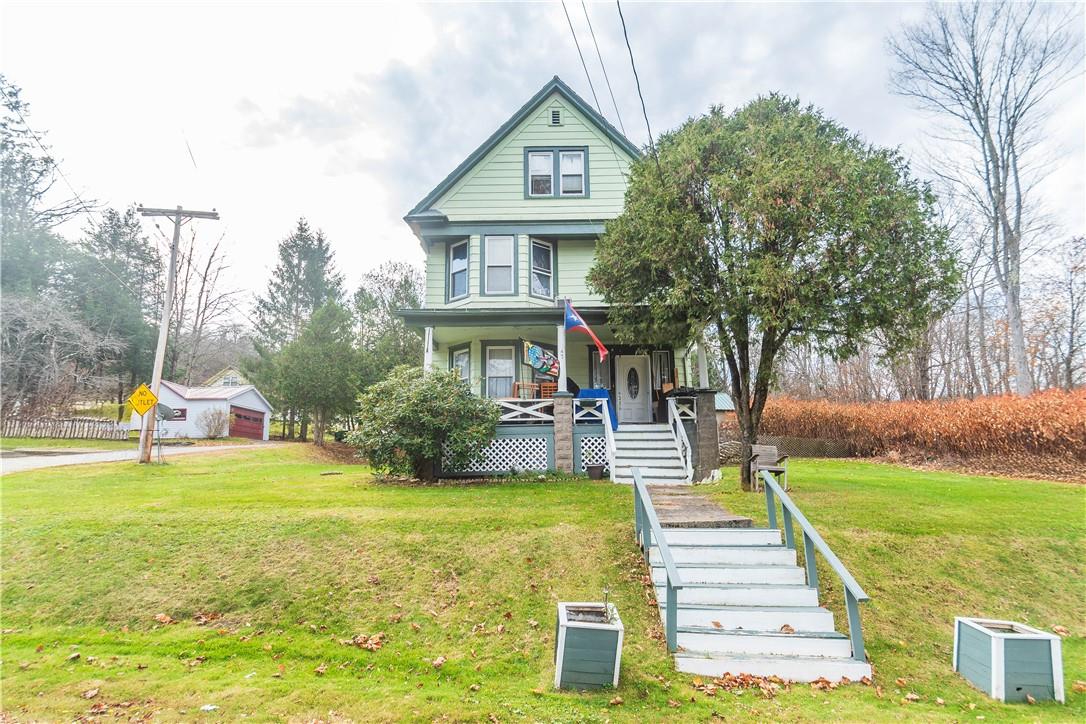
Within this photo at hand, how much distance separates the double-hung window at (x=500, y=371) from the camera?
15.4 m

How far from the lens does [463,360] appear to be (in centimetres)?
1611

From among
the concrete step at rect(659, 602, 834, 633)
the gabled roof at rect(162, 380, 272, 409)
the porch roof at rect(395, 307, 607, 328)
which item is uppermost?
the porch roof at rect(395, 307, 607, 328)

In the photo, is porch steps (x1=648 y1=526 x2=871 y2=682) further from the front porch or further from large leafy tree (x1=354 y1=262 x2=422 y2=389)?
large leafy tree (x1=354 y1=262 x2=422 y2=389)

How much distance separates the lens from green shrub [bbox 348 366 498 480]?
11602mm

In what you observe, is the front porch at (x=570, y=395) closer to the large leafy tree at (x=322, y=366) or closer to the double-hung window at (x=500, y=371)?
the double-hung window at (x=500, y=371)

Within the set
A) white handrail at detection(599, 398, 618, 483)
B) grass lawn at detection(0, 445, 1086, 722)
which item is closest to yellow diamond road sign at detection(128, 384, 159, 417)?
grass lawn at detection(0, 445, 1086, 722)

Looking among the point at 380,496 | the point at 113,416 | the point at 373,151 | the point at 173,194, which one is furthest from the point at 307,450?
the point at 113,416

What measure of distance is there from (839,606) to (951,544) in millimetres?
2633

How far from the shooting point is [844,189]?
827 cm

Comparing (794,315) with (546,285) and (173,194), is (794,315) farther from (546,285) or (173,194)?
(173,194)

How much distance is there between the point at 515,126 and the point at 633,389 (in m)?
9.20

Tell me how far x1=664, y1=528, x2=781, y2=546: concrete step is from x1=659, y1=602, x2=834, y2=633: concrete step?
3.57 feet

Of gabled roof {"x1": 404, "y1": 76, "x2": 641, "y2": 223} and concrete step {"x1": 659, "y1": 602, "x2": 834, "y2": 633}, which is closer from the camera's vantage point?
concrete step {"x1": 659, "y1": 602, "x2": 834, "y2": 633}

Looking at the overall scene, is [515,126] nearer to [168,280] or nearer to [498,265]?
[498,265]
